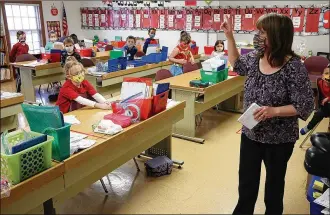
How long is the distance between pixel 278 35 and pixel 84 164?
4.34 ft

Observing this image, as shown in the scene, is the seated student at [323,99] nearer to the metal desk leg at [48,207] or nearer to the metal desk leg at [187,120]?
the metal desk leg at [187,120]

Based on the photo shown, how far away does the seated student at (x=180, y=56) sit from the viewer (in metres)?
5.05

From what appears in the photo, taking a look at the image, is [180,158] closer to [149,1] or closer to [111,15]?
[149,1]

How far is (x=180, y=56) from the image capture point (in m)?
5.16

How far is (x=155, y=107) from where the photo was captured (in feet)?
8.30

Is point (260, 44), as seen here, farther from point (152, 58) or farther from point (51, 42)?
point (51, 42)

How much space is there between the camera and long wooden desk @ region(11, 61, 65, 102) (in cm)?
502

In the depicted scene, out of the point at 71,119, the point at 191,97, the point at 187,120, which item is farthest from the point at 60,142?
the point at 187,120

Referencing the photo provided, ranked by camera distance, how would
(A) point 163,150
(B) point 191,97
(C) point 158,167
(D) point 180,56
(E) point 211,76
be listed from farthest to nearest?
(D) point 180,56 < (E) point 211,76 < (B) point 191,97 < (A) point 163,150 < (C) point 158,167

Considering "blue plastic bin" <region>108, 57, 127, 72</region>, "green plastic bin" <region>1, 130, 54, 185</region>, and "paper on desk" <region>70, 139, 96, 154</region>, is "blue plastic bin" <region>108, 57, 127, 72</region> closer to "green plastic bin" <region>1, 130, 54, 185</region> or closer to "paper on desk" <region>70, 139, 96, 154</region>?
"paper on desk" <region>70, 139, 96, 154</region>

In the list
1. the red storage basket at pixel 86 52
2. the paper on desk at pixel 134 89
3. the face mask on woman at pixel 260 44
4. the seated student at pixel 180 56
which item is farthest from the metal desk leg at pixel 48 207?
the red storage basket at pixel 86 52

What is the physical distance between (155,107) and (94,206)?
3.10ft

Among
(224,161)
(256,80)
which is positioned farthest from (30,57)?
(256,80)

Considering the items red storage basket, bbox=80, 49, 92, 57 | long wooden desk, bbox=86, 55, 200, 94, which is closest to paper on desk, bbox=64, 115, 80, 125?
long wooden desk, bbox=86, 55, 200, 94
